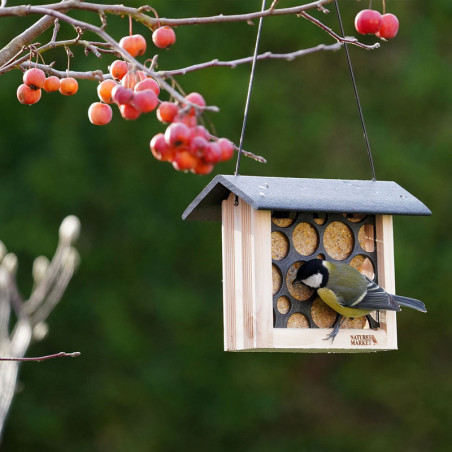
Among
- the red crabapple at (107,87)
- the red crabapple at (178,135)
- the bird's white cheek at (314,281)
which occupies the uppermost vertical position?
the red crabapple at (107,87)

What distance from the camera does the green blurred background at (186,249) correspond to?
5961 mm

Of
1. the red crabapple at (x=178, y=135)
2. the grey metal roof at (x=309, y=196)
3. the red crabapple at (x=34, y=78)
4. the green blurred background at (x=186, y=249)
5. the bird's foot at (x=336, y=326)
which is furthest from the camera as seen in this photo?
the green blurred background at (x=186, y=249)

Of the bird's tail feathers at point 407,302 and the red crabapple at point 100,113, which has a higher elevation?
the red crabapple at point 100,113

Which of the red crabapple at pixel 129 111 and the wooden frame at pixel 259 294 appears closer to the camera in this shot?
the red crabapple at pixel 129 111

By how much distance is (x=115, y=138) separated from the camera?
6102 mm

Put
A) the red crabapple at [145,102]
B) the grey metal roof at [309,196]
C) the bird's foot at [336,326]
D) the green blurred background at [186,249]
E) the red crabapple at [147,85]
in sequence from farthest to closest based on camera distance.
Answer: the green blurred background at [186,249] < the bird's foot at [336,326] < the grey metal roof at [309,196] < the red crabapple at [147,85] < the red crabapple at [145,102]

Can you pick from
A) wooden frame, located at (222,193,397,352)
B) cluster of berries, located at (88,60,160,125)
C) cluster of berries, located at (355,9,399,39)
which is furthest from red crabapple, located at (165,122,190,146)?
wooden frame, located at (222,193,397,352)

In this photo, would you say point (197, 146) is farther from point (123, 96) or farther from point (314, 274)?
point (314, 274)

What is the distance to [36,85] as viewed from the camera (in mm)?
2098

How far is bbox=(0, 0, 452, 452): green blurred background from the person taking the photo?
5.96m

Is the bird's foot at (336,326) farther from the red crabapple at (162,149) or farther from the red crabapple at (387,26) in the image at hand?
the red crabapple at (162,149)

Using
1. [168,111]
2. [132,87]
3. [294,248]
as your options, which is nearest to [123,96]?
[168,111]

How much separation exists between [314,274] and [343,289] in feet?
0.28

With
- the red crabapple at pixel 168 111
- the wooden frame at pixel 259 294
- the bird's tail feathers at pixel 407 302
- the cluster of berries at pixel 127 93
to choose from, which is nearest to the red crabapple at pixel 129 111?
the cluster of berries at pixel 127 93
